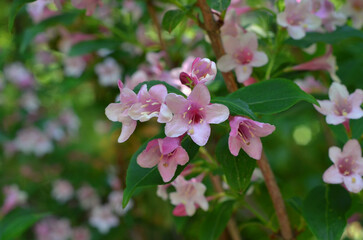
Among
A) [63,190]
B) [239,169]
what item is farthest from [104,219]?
[239,169]

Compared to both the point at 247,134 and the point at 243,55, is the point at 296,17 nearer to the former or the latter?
the point at 243,55

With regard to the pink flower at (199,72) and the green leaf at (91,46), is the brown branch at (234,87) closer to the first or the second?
the pink flower at (199,72)

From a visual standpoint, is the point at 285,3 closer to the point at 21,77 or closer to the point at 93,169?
the point at 93,169

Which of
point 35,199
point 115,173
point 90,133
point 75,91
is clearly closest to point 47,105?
point 75,91

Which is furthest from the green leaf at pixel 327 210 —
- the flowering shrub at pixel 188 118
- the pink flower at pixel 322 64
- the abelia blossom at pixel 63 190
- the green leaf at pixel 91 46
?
the abelia blossom at pixel 63 190

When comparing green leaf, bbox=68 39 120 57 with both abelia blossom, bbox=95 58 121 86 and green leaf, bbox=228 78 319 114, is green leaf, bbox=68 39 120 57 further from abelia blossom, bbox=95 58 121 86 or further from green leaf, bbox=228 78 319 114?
green leaf, bbox=228 78 319 114
